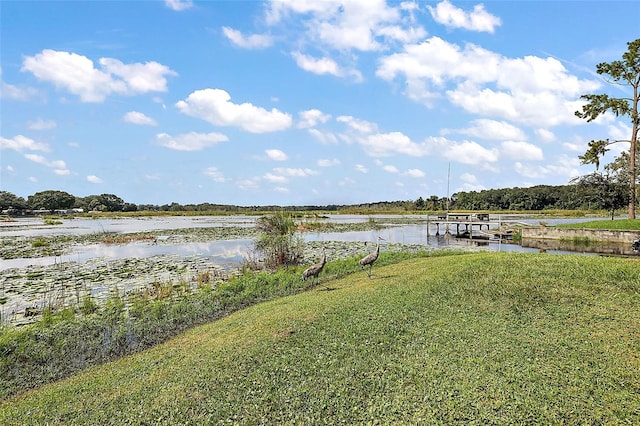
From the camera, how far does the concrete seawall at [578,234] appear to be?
22.8 meters

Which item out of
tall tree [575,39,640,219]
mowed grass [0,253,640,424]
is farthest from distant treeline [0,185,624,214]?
mowed grass [0,253,640,424]

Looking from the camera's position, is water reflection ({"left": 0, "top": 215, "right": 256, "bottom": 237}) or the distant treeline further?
the distant treeline

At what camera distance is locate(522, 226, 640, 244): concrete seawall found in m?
22.8

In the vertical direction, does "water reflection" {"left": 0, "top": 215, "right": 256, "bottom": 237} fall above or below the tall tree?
below

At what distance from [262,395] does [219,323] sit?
3784 mm

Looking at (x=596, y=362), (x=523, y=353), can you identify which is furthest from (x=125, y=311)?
(x=596, y=362)

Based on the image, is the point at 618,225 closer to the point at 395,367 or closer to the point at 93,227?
the point at 395,367

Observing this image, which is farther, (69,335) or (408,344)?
(69,335)

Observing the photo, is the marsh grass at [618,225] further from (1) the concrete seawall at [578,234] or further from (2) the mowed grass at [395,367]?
(2) the mowed grass at [395,367]

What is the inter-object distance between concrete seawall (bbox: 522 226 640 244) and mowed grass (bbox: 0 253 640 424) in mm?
18340

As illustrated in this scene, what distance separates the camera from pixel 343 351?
5844 millimetres

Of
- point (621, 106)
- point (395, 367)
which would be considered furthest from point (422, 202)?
point (395, 367)

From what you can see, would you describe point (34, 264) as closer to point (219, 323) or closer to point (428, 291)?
point (219, 323)

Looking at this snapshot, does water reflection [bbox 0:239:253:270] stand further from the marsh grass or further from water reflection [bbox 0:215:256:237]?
the marsh grass
